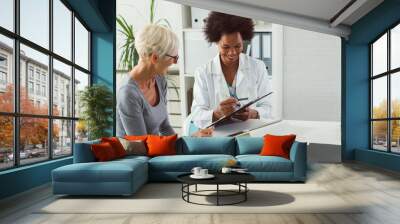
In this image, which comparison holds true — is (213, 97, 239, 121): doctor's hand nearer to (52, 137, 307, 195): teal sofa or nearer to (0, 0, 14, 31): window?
(52, 137, 307, 195): teal sofa

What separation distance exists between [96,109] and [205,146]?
7.95 ft

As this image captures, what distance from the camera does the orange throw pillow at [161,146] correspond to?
22.0 ft

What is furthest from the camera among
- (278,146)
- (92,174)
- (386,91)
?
(386,91)

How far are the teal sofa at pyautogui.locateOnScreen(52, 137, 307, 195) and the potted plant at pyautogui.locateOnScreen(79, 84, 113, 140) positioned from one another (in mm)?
1862

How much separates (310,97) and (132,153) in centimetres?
475

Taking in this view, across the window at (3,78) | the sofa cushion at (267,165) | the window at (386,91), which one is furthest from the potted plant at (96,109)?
the window at (386,91)

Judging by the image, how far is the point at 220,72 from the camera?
356 inches

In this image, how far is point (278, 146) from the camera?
648 cm

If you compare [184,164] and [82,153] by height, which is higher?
[82,153]

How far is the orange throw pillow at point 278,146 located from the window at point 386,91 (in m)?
2.80

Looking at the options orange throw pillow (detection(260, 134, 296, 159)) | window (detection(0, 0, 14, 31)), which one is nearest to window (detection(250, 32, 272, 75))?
orange throw pillow (detection(260, 134, 296, 159))

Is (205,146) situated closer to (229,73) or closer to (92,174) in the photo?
(92,174)

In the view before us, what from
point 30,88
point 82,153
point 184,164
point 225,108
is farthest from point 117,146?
point 225,108

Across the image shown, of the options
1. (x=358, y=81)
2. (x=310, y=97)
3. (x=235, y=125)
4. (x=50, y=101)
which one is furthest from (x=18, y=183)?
(x=358, y=81)
